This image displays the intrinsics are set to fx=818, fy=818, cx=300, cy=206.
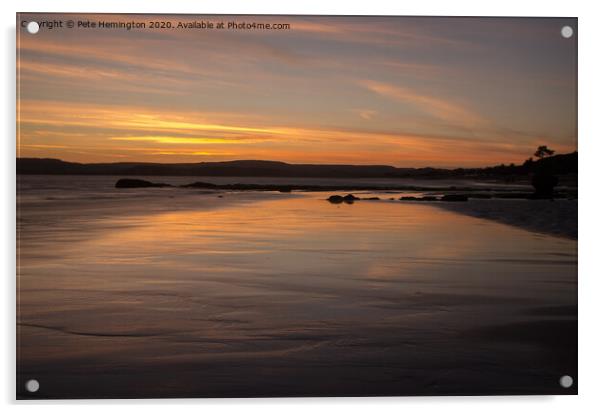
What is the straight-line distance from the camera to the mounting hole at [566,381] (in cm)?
500

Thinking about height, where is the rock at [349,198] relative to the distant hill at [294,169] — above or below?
below

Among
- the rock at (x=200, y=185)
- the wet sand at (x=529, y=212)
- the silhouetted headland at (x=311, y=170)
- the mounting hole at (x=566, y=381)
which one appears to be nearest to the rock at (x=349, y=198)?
the silhouetted headland at (x=311, y=170)

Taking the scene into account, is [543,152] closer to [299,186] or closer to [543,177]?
[543,177]

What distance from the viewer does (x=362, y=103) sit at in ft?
17.4

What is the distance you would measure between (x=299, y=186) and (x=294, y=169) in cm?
21

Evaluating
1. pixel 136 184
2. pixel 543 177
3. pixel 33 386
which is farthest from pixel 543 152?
pixel 33 386

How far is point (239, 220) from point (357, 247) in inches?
38.9

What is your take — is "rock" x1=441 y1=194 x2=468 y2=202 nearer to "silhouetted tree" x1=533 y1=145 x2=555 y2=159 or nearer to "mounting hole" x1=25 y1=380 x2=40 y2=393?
"silhouetted tree" x1=533 y1=145 x2=555 y2=159

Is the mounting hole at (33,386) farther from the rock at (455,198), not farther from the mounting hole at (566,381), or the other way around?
the mounting hole at (566,381)

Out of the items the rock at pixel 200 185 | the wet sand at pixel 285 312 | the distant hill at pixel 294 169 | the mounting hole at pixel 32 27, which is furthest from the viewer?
the rock at pixel 200 185

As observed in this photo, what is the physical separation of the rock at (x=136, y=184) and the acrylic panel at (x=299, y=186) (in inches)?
0.6
